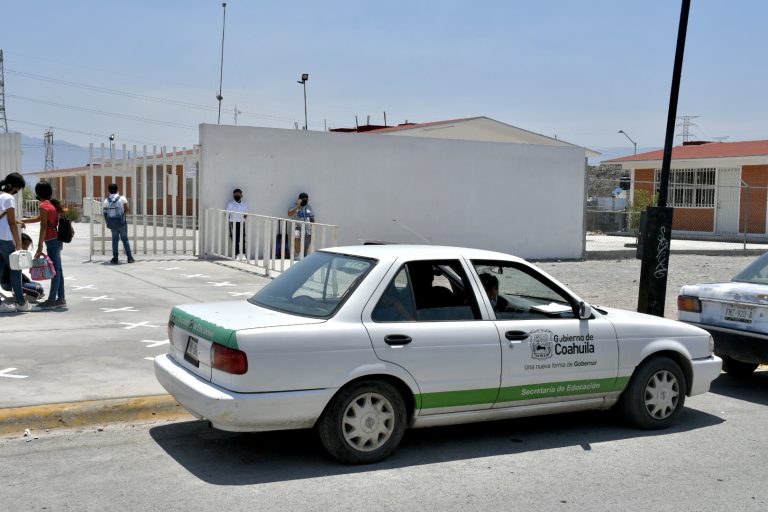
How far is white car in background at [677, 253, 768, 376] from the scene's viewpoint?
7.95 meters

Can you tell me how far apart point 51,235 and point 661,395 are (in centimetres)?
764

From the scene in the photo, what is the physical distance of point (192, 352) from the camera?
5.79 m

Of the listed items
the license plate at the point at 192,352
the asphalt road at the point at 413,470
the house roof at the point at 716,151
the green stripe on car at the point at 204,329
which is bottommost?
the asphalt road at the point at 413,470

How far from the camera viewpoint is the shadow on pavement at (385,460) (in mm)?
5531

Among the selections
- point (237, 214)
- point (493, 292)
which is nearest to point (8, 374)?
point (493, 292)

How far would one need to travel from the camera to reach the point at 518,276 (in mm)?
6797

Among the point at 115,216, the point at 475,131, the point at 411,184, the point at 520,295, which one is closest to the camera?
the point at 520,295

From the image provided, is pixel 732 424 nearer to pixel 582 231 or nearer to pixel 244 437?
pixel 244 437

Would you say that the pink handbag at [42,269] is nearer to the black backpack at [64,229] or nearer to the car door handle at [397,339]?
the black backpack at [64,229]

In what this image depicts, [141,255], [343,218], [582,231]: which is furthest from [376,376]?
[582,231]

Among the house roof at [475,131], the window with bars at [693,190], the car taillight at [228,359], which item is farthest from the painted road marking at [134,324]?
the window with bars at [693,190]

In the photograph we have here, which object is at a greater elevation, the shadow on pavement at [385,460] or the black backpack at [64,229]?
the black backpack at [64,229]

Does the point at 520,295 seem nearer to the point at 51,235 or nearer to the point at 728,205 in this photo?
the point at 51,235

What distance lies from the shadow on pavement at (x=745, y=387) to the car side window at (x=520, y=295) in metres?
2.78
